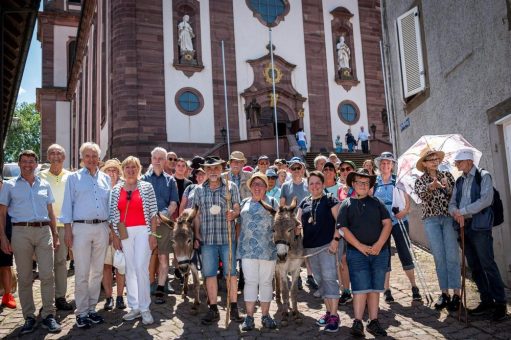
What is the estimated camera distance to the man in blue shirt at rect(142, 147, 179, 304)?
7.17 meters

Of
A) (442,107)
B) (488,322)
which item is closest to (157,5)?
(442,107)

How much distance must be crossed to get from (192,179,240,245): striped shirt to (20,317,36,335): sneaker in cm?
218

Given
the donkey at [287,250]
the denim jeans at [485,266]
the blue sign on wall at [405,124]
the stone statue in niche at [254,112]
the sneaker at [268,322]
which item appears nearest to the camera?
the donkey at [287,250]

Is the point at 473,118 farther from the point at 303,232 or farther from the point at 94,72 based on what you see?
the point at 94,72

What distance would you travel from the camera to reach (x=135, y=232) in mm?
6121

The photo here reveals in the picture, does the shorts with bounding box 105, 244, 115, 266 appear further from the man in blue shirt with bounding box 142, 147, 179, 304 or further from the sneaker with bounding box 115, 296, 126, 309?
the man in blue shirt with bounding box 142, 147, 179, 304

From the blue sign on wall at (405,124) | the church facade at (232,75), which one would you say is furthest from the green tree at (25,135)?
the blue sign on wall at (405,124)

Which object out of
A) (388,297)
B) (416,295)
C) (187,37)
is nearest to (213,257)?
(388,297)

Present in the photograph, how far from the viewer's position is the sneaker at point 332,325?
18.4 feet

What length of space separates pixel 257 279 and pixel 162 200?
2.19 m

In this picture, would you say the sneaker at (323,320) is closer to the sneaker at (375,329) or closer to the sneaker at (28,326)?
the sneaker at (375,329)

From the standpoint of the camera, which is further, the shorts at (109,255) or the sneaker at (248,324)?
the shorts at (109,255)

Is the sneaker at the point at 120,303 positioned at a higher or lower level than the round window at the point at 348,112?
lower

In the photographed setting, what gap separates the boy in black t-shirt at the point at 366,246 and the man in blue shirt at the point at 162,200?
2.73 m
